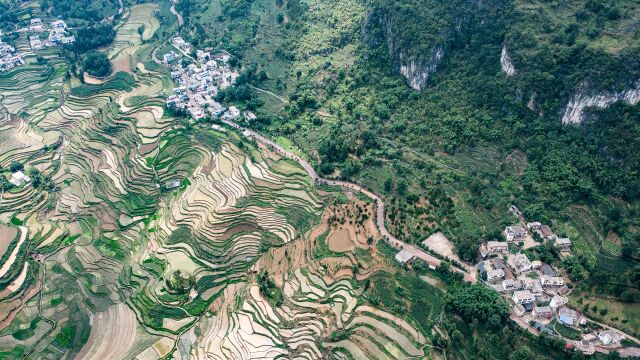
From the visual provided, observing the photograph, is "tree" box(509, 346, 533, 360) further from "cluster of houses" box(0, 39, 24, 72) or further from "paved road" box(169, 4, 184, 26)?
"cluster of houses" box(0, 39, 24, 72)

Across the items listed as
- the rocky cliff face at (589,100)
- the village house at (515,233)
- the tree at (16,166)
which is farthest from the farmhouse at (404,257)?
the tree at (16,166)

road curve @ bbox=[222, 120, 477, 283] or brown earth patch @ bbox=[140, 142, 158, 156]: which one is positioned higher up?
road curve @ bbox=[222, 120, 477, 283]

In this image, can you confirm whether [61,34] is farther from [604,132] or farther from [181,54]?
[604,132]

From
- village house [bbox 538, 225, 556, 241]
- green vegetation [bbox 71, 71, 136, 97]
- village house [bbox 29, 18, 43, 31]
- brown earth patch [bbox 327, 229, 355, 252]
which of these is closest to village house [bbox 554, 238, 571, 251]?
village house [bbox 538, 225, 556, 241]

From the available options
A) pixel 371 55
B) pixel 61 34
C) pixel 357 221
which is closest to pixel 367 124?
pixel 371 55

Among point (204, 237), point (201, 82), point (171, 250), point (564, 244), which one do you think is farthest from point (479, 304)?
point (201, 82)

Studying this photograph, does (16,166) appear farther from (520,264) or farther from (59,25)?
(520,264)
